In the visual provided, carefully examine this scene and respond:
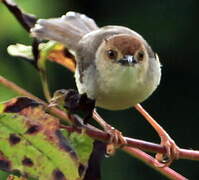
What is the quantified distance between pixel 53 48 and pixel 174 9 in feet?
6.16

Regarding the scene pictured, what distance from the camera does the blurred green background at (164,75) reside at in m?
2.81

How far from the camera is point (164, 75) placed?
3037 mm

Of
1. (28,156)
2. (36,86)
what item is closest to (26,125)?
(28,156)

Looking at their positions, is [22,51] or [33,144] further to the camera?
[22,51]

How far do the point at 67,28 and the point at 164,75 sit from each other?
1838 mm

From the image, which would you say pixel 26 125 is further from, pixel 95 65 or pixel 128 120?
pixel 128 120

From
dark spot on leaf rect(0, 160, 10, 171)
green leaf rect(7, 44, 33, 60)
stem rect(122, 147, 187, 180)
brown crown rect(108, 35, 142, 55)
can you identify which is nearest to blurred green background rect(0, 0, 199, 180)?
brown crown rect(108, 35, 142, 55)

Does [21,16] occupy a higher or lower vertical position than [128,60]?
higher

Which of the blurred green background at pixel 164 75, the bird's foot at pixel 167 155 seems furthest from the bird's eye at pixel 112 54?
the blurred green background at pixel 164 75

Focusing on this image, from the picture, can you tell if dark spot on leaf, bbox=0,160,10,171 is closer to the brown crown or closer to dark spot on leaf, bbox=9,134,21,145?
dark spot on leaf, bbox=9,134,21,145

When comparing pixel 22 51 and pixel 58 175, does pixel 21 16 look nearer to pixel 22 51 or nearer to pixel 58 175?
pixel 22 51

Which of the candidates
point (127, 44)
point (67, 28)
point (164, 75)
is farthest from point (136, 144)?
point (164, 75)

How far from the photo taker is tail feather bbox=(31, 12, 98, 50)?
44.4 inches

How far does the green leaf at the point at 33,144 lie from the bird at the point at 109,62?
372 mm
